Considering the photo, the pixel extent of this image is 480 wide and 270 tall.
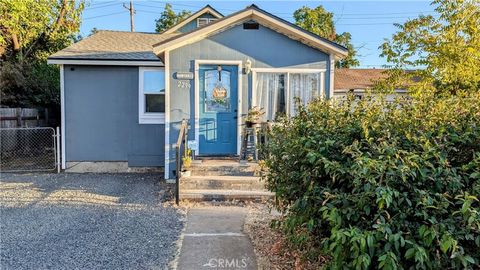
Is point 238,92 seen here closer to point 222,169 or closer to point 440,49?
point 222,169

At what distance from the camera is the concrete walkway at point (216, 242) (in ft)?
12.4

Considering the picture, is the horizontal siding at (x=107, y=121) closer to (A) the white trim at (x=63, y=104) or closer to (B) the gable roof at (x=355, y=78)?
(A) the white trim at (x=63, y=104)

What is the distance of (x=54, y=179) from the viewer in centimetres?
852

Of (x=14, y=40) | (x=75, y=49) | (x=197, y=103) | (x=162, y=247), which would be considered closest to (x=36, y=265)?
(x=162, y=247)

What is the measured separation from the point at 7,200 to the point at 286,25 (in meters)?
6.71

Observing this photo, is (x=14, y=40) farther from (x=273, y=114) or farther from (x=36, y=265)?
(x=36, y=265)

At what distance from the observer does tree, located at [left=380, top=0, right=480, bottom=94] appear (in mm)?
8141

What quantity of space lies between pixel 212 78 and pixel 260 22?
5.64 feet

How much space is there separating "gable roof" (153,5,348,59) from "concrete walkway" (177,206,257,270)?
3967mm

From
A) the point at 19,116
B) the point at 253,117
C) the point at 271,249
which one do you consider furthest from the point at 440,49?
the point at 19,116

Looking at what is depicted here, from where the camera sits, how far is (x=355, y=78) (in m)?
22.9

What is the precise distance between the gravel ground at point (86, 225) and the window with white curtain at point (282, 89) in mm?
3058

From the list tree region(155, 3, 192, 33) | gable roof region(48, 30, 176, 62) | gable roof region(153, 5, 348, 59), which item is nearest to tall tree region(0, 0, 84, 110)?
gable roof region(48, 30, 176, 62)

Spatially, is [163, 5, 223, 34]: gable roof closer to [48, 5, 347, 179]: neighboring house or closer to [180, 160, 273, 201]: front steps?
[48, 5, 347, 179]: neighboring house
